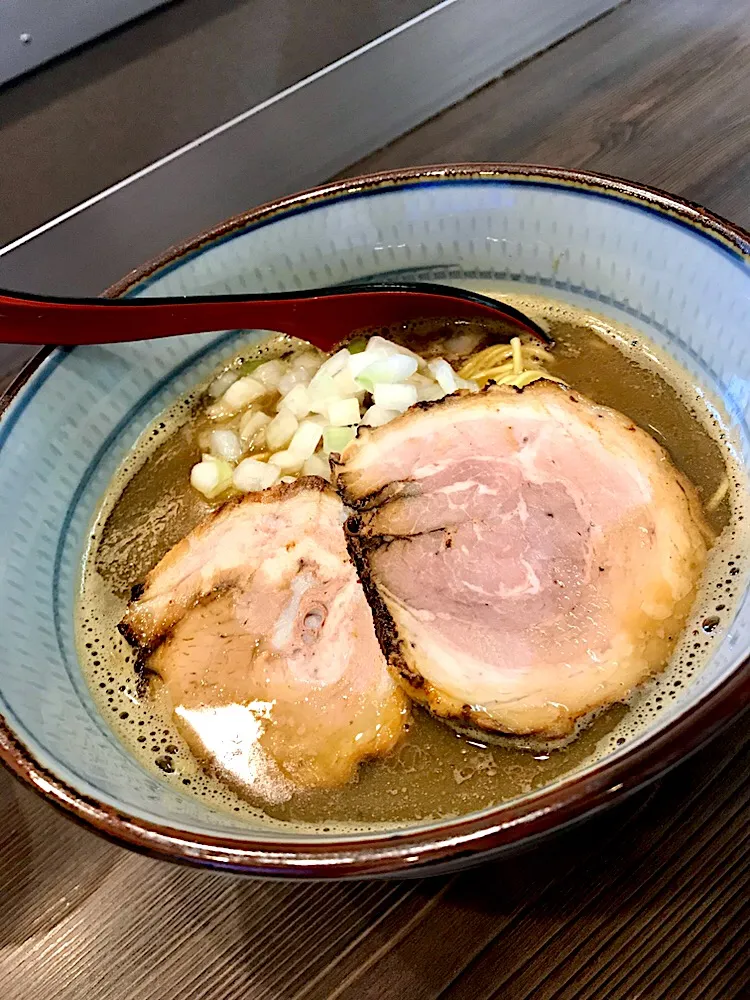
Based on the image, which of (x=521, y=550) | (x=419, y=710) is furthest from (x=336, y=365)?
(x=419, y=710)

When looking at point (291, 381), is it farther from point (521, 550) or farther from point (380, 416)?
point (521, 550)

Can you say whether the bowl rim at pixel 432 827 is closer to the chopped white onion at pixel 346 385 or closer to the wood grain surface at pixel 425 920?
the wood grain surface at pixel 425 920

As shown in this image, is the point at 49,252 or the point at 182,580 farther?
the point at 49,252

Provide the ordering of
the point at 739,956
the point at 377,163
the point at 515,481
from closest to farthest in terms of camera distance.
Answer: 1. the point at 739,956
2. the point at 515,481
3. the point at 377,163

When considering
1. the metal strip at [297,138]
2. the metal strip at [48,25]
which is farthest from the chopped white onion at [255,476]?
the metal strip at [48,25]

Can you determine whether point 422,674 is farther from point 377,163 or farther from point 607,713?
point 377,163

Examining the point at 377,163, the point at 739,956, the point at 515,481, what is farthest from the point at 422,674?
the point at 377,163

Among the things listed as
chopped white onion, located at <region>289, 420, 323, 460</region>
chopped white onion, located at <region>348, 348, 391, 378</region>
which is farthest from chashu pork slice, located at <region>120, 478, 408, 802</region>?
chopped white onion, located at <region>348, 348, 391, 378</region>
